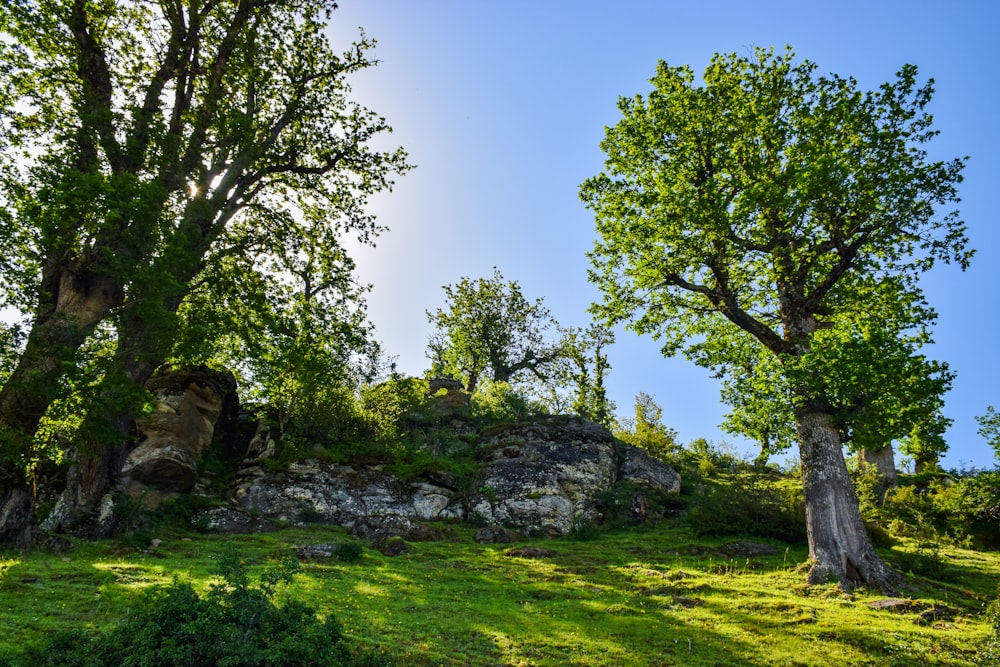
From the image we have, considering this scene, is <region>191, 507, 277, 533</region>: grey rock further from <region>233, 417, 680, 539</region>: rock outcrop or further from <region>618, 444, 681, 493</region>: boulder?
<region>618, 444, 681, 493</region>: boulder

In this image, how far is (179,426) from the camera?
2161 cm

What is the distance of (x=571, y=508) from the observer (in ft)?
74.5

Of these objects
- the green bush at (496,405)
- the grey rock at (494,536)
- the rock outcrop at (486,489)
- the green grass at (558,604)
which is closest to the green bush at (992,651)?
the green grass at (558,604)

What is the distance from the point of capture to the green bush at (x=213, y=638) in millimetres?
5359

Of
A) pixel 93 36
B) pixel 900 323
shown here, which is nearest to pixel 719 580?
pixel 900 323

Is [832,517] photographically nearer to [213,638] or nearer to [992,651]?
[992,651]

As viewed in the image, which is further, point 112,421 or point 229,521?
point 229,521

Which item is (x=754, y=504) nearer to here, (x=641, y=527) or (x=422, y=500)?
(x=641, y=527)

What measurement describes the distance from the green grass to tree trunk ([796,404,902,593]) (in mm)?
558

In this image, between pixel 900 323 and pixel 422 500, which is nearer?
pixel 900 323

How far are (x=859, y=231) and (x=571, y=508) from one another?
47.7 ft

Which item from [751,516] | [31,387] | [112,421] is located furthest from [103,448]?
[751,516]

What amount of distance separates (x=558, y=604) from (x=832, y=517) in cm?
766

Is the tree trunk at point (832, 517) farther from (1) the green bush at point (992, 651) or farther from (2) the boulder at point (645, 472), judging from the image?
(2) the boulder at point (645, 472)
